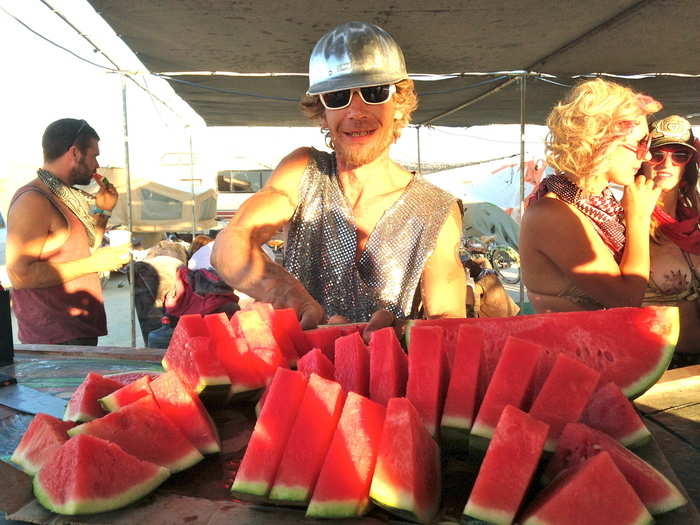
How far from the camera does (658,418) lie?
5.55 ft

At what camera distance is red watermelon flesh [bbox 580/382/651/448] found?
1.31 meters

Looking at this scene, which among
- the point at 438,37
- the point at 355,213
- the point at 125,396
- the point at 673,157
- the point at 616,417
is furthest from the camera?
the point at 438,37

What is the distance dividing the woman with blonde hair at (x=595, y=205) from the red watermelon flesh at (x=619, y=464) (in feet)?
5.18

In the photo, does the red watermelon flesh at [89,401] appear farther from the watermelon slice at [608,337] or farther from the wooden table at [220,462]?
the watermelon slice at [608,337]

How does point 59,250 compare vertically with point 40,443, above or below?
above

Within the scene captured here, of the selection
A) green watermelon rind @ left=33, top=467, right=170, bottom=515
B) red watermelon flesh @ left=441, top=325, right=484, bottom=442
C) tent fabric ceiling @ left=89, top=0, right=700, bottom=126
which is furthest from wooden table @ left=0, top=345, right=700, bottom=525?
tent fabric ceiling @ left=89, top=0, right=700, bottom=126

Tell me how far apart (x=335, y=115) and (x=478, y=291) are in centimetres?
472

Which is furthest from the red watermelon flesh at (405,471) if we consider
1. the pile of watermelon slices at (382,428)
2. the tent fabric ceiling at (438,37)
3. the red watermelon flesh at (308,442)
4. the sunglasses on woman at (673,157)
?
the tent fabric ceiling at (438,37)

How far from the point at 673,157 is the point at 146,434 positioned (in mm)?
2708

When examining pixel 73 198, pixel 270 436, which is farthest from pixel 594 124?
pixel 73 198

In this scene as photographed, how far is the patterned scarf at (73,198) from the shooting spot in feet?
11.6

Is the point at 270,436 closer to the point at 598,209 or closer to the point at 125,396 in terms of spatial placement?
the point at 125,396

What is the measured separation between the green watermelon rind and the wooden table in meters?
0.01

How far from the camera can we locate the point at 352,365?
1.48 meters
